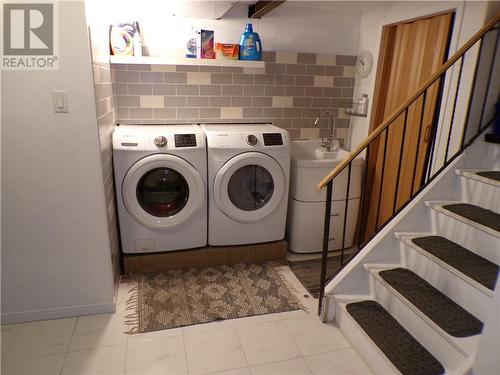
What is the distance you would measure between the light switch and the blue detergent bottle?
4.74 feet

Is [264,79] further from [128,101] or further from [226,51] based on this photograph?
[128,101]

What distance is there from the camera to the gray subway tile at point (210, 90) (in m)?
2.96

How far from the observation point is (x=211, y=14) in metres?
2.62

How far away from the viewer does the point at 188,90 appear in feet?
9.61

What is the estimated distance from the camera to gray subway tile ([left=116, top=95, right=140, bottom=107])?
9.23 ft

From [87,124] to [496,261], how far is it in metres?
2.26

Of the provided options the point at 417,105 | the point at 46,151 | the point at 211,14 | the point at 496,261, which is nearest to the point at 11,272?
the point at 46,151

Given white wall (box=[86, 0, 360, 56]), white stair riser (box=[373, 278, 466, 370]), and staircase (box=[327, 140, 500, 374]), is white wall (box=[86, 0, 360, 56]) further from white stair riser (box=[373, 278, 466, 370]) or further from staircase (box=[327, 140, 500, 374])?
white stair riser (box=[373, 278, 466, 370])

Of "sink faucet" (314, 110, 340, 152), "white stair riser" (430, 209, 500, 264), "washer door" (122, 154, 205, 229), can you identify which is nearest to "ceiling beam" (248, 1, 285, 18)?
"sink faucet" (314, 110, 340, 152)

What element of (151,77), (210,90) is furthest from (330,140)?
(151,77)

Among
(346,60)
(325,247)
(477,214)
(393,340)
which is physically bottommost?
(393,340)

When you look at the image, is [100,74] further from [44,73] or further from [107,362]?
[107,362]


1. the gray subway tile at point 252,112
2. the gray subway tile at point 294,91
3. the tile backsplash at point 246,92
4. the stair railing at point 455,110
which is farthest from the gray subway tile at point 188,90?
the stair railing at point 455,110

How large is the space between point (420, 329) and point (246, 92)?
223 centimetres
